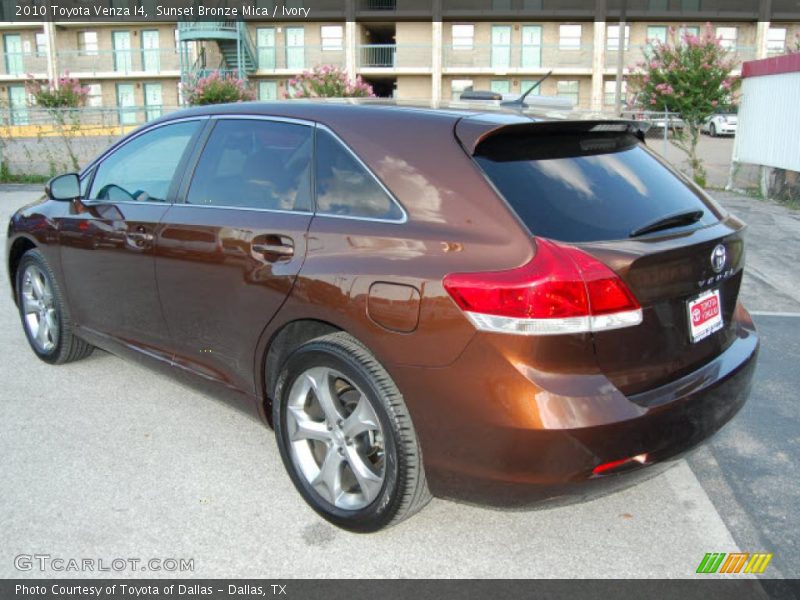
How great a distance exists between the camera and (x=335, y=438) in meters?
3.16

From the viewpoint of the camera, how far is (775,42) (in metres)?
42.1

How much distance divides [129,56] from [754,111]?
123 ft

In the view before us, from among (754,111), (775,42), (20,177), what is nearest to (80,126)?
(20,177)

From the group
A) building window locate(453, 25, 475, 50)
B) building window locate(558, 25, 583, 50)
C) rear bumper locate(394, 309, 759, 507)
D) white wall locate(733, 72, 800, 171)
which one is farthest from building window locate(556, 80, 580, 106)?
rear bumper locate(394, 309, 759, 507)

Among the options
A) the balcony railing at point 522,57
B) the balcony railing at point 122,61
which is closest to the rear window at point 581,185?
the balcony railing at point 522,57

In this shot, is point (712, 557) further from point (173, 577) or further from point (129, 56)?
point (129, 56)

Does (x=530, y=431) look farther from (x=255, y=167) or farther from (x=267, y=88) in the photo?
(x=267, y=88)

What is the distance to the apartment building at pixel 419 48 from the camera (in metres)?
41.2

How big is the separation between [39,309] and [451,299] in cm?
368

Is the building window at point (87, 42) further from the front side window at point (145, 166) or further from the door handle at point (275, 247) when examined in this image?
the door handle at point (275, 247)

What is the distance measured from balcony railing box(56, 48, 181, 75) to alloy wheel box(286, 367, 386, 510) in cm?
4327

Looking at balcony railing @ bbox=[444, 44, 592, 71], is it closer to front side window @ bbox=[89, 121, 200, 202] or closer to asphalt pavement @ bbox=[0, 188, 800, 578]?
front side window @ bbox=[89, 121, 200, 202]

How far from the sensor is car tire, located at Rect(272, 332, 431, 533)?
2.87 meters

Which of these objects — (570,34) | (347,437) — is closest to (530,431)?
(347,437)
